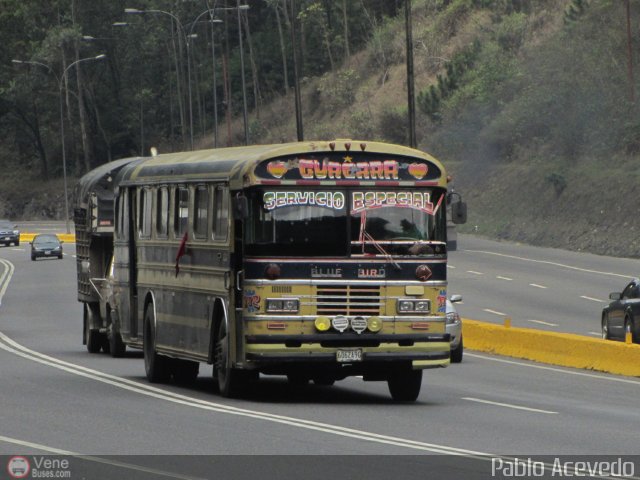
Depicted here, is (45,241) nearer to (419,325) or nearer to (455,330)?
(455,330)

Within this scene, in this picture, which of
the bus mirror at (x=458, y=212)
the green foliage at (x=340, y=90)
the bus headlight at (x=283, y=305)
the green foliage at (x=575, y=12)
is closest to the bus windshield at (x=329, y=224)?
the bus headlight at (x=283, y=305)

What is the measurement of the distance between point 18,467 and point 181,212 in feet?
28.6

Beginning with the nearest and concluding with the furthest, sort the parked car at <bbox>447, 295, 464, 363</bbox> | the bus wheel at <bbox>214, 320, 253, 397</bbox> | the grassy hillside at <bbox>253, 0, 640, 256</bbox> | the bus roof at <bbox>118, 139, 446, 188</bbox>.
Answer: the bus roof at <bbox>118, 139, 446, 188</bbox> → the bus wheel at <bbox>214, 320, 253, 397</bbox> → the parked car at <bbox>447, 295, 464, 363</bbox> → the grassy hillside at <bbox>253, 0, 640, 256</bbox>

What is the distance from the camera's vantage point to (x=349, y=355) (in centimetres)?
1822

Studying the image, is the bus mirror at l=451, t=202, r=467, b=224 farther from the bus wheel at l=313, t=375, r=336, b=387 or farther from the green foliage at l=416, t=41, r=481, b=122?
the green foliage at l=416, t=41, r=481, b=122

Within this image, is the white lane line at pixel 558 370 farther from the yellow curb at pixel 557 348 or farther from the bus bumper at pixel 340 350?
the bus bumper at pixel 340 350

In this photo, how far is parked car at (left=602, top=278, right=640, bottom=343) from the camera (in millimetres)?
29641

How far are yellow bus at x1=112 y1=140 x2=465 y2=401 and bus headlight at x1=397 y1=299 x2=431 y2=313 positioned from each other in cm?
1

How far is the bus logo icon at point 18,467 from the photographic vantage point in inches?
468

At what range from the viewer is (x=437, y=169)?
1886cm

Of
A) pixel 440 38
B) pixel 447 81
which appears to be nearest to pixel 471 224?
pixel 447 81

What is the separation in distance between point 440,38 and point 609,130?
3500cm

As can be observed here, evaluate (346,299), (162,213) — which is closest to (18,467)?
(346,299)

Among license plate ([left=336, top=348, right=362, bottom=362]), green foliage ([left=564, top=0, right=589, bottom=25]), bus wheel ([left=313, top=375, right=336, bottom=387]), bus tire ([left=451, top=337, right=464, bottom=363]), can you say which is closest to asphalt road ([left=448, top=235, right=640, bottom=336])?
bus tire ([left=451, top=337, right=464, bottom=363])
